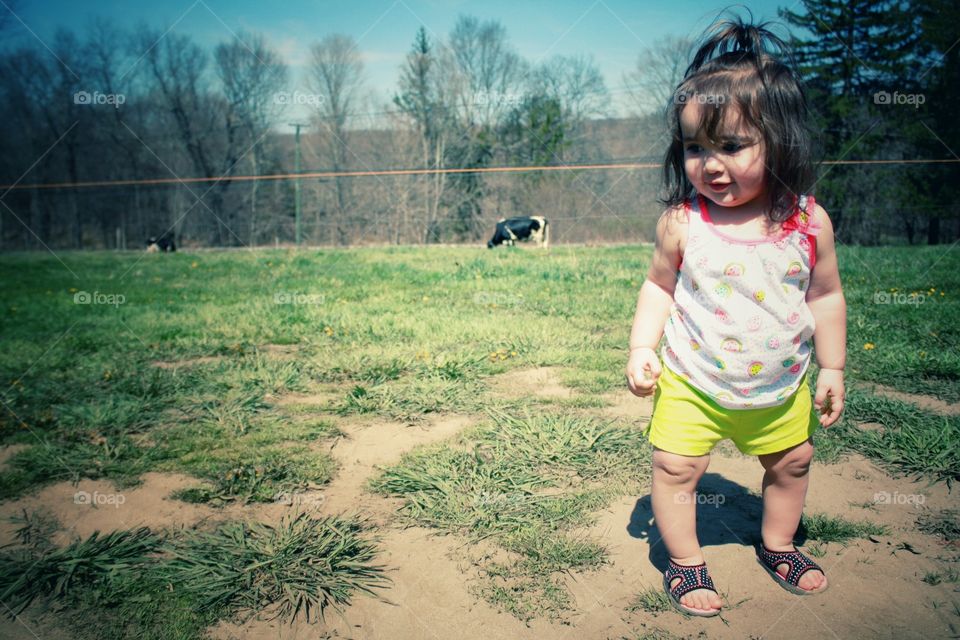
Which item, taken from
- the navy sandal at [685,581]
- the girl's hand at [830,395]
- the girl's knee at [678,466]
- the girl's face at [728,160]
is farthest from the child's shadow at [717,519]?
the girl's face at [728,160]

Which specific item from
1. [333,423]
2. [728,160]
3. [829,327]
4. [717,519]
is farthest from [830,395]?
[333,423]

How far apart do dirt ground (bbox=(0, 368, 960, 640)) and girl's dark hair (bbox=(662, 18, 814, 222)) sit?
1094 mm

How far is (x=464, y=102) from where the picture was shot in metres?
26.7

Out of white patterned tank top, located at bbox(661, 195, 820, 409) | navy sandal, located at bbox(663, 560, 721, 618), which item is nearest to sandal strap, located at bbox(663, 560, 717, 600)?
navy sandal, located at bbox(663, 560, 721, 618)

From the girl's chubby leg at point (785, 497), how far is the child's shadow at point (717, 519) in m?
0.17

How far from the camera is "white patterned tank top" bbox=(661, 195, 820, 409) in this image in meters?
1.68

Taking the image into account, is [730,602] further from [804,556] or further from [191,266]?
[191,266]

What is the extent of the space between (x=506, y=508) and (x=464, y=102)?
86.8ft

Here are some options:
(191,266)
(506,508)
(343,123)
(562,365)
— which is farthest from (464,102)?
(506,508)

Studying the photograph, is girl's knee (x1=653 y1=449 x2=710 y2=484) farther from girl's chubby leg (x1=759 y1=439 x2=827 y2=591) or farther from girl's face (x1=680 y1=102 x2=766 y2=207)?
girl's face (x1=680 y1=102 x2=766 y2=207)

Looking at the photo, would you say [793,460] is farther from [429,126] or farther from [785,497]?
[429,126]

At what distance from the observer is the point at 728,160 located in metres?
1.66

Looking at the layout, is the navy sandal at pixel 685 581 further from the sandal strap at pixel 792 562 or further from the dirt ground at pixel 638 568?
the sandal strap at pixel 792 562

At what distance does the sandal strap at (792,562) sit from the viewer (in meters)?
1.79
